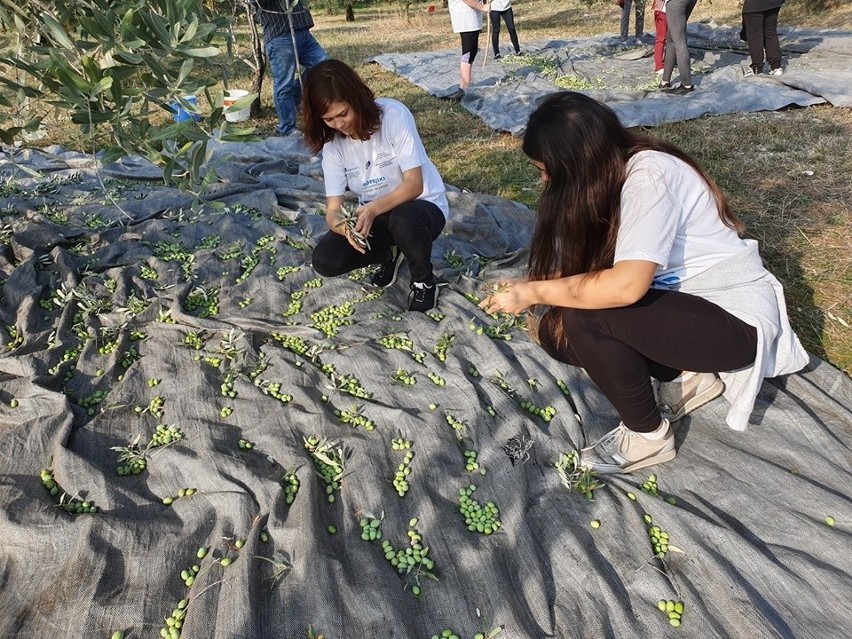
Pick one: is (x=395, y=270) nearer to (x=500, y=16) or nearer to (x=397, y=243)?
(x=397, y=243)

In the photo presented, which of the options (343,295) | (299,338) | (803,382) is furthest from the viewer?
(343,295)

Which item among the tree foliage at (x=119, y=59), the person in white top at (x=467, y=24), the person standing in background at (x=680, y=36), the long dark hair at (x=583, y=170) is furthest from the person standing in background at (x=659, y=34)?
the tree foliage at (x=119, y=59)

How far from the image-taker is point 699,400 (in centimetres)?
245

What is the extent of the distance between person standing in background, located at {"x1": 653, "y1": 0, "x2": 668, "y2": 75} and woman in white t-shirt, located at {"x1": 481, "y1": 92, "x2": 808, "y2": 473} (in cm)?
667

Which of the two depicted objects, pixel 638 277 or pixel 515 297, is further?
pixel 515 297

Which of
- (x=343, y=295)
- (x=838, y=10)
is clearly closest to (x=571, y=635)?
(x=343, y=295)

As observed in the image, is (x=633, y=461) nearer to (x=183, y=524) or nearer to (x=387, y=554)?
(x=387, y=554)

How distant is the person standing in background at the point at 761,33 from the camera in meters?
7.12

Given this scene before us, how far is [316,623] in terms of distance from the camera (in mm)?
1724

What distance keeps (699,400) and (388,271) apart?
1.87 meters

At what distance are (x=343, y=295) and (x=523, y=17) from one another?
18.7m

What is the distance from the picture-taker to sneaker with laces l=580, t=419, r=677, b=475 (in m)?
2.26

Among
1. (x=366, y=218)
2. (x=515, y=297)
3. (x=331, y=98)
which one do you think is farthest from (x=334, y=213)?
(x=515, y=297)

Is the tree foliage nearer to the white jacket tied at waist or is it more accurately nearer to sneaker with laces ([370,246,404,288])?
sneaker with laces ([370,246,404,288])
